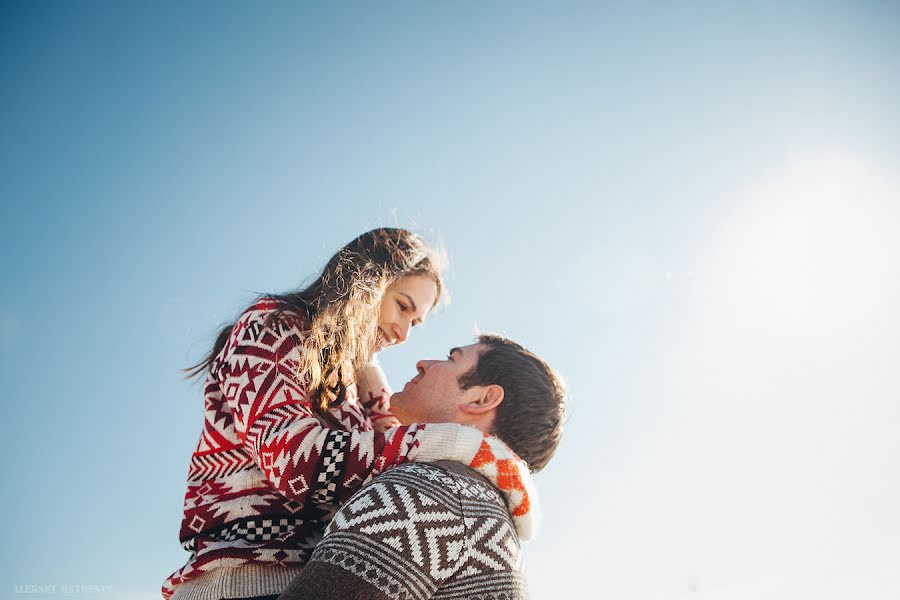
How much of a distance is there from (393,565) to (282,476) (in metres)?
0.74

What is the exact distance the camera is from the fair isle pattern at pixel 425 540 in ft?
6.56

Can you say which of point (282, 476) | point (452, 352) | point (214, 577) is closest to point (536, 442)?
point (452, 352)

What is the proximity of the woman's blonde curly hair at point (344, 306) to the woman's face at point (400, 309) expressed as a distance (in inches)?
2.9

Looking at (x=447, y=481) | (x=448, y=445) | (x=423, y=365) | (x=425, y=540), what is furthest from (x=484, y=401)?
(x=425, y=540)

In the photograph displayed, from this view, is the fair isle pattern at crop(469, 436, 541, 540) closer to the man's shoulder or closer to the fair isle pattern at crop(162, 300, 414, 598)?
the man's shoulder

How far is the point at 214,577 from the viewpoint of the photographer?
8.55 ft

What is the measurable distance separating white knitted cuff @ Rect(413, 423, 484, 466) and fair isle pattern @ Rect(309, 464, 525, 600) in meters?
0.16

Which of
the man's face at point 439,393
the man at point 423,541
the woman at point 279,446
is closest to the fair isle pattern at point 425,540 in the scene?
the man at point 423,541

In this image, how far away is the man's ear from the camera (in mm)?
3461

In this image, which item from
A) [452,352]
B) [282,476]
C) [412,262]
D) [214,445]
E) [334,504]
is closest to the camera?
[282,476]

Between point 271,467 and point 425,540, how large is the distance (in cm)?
81

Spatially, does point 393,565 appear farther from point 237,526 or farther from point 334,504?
point 237,526

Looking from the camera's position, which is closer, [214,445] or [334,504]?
[334,504]

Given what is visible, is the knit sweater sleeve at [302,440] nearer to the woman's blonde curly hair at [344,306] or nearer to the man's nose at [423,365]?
the woman's blonde curly hair at [344,306]
